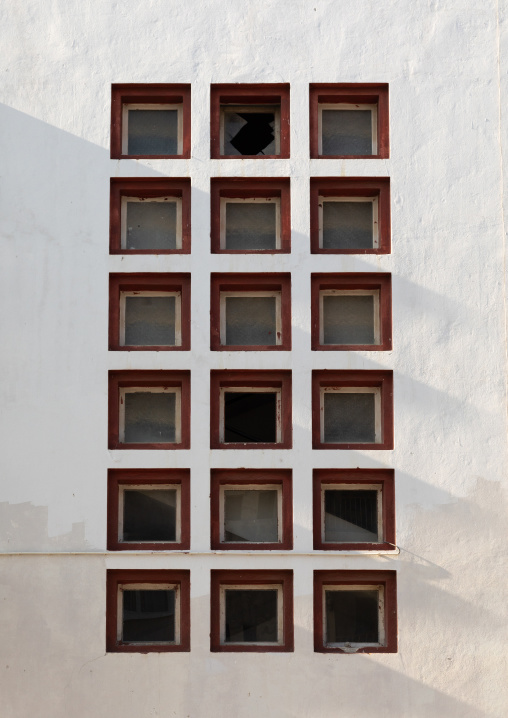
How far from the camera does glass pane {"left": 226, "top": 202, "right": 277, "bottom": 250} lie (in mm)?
11867

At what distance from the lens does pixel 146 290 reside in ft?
38.2

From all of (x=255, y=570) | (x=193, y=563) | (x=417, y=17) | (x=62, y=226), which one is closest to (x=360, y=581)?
(x=255, y=570)

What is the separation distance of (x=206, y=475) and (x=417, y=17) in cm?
660

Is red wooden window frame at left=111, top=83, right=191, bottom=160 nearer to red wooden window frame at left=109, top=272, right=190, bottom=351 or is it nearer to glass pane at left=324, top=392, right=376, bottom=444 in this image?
red wooden window frame at left=109, top=272, right=190, bottom=351

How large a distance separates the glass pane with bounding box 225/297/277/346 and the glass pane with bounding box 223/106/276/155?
6.58 ft

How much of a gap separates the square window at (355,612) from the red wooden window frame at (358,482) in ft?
1.04

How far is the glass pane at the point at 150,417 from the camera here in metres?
11.5

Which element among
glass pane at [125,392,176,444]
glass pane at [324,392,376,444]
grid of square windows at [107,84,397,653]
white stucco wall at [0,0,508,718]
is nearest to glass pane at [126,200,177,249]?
grid of square windows at [107,84,397,653]

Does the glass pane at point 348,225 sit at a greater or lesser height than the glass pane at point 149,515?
greater

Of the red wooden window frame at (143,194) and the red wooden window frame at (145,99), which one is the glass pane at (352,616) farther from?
the red wooden window frame at (145,99)

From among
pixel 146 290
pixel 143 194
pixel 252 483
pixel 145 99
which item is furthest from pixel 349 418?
pixel 145 99

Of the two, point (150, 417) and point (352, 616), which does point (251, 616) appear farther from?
point (150, 417)

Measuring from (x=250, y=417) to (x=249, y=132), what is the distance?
3838 millimetres

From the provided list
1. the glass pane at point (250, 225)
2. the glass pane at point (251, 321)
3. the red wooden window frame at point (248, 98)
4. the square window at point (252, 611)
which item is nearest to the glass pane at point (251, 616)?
the square window at point (252, 611)
